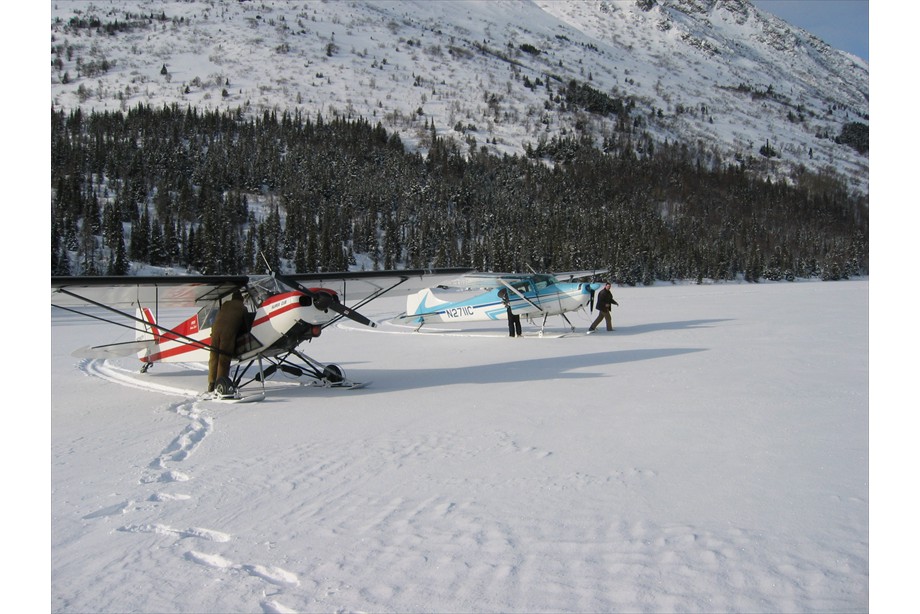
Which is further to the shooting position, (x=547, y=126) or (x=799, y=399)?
(x=547, y=126)

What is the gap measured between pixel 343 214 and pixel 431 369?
67914 millimetres

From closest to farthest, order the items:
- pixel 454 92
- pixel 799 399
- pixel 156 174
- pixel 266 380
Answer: pixel 799 399 < pixel 266 380 < pixel 156 174 < pixel 454 92

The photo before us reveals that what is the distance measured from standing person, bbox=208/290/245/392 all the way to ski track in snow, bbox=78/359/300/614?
0.51m

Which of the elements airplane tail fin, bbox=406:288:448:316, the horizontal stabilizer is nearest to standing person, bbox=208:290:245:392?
the horizontal stabilizer

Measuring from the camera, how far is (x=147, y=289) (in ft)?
29.1

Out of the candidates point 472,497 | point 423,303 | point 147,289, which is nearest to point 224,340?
point 147,289

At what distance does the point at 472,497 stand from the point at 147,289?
701cm

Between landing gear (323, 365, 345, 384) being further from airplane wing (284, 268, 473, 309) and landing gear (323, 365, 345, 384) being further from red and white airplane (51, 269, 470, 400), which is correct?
airplane wing (284, 268, 473, 309)

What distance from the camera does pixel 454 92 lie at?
141m

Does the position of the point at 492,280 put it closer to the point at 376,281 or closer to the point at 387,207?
the point at 376,281

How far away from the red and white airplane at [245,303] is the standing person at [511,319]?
6.57 m

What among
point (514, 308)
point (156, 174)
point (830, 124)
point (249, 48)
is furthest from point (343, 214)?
point (830, 124)

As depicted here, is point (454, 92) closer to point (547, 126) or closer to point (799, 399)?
point (547, 126)

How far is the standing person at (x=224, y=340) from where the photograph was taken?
8508mm
